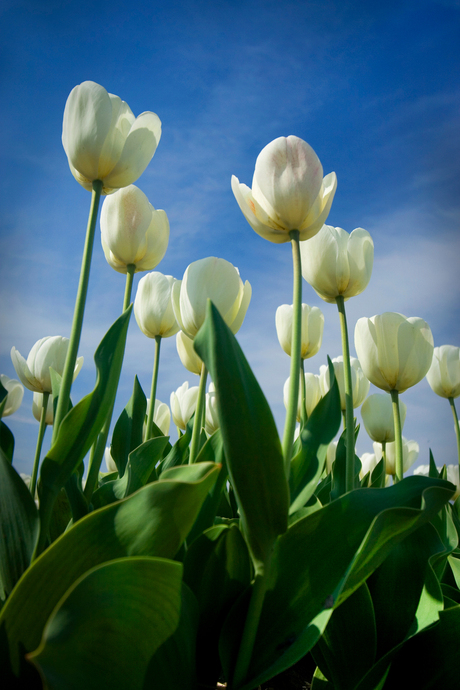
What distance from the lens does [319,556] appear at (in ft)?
1.32

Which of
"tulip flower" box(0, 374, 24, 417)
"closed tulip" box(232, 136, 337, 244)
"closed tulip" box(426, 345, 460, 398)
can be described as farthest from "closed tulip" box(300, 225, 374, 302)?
"tulip flower" box(0, 374, 24, 417)

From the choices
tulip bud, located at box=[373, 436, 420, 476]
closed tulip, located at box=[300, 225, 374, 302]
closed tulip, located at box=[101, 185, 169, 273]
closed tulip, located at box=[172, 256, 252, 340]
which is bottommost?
tulip bud, located at box=[373, 436, 420, 476]

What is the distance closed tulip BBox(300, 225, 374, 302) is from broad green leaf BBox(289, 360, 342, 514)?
31 centimetres

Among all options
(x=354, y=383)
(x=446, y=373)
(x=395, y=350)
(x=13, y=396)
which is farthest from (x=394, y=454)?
(x=13, y=396)

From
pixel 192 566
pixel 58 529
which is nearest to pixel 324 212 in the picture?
pixel 192 566

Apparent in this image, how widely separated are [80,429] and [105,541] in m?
0.14

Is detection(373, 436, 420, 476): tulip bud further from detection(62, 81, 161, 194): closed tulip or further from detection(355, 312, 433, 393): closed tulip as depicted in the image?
detection(62, 81, 161, 194): closed tulip

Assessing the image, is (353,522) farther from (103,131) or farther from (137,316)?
(137,316)

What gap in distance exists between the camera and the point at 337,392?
540 mm

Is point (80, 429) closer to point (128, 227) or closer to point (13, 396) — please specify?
point (128, 227)

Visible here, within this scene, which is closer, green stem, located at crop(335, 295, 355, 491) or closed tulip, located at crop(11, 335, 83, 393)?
green stem, located at crop(335, 295, 355, 491)

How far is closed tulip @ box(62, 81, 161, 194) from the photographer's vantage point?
0.62 metres

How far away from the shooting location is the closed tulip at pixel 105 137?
623mm

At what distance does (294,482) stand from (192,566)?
0.47 feet
